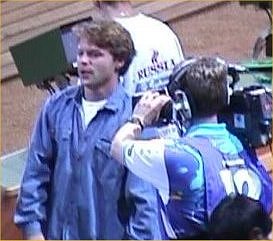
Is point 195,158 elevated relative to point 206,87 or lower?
lower

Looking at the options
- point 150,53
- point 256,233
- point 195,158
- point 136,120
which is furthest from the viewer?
point 150,53

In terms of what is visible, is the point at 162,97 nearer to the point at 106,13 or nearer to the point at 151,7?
the point at 106,13

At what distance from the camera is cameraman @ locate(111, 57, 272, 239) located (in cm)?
315

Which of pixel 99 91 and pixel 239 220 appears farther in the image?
pixel 99 91

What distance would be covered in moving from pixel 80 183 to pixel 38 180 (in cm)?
13

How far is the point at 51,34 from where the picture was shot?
4184mm

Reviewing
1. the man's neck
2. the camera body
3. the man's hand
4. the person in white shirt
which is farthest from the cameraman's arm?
the person in white shirt

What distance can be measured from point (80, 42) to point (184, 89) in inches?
14.6

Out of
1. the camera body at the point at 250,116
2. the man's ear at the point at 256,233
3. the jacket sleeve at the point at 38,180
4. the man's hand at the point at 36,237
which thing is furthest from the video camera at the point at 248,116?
the man's ear at the point at 256,233

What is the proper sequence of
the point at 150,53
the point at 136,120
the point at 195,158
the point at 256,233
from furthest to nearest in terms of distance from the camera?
the point at 150,53
the point at 136,120
the point at 195,158
the point at 256,233

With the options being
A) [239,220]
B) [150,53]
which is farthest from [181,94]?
[150,53]

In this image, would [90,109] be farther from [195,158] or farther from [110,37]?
[195,158]

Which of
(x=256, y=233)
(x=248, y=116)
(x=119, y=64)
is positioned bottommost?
(x=256, y=233)

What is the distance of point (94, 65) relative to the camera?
336 cm
